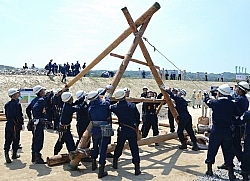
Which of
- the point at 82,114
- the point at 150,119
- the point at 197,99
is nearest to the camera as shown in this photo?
the point at 82,114

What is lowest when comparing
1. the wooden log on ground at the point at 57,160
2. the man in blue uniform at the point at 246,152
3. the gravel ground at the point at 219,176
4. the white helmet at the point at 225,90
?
the gravel ground at the point at 219,176

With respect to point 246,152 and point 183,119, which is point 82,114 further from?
point 246,152

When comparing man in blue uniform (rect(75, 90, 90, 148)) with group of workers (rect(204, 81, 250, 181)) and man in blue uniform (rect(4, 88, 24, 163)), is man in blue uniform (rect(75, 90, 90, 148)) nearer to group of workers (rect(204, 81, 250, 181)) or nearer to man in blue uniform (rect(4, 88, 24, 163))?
man in blue uniform (rect(4, 88, 24, 163))

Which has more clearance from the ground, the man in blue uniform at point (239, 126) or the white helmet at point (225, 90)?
the white helmet at point (225, 90)

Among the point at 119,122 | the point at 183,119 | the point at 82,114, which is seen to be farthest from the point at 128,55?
the point at 119,122

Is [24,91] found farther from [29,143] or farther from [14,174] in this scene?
[14,174]

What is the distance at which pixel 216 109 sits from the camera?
21.7 ft

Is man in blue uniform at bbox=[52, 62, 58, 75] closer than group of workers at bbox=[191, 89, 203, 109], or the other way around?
group of workers at bbox=[191, 89, 203, 109]

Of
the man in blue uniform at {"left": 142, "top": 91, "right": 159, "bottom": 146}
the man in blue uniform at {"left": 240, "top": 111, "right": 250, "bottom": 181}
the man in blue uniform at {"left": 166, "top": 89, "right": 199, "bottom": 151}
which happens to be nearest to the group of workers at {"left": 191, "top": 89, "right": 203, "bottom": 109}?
the man in blue uniform at {"left": 142, "top": 91, "right": 159, "bottom": 146}

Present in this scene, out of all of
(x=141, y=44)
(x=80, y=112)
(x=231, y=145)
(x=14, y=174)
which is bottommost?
(x=14, y=174)

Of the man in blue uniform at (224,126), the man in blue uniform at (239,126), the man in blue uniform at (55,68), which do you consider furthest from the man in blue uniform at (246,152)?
the man in blue uniform at (55,68)

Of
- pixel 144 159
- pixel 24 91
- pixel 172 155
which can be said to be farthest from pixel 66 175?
pixel 24 91

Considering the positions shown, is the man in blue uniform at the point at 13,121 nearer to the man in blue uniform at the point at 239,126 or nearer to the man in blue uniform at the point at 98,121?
the man in blue uniform at the point at 98,121

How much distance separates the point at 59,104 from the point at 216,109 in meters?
8.07
